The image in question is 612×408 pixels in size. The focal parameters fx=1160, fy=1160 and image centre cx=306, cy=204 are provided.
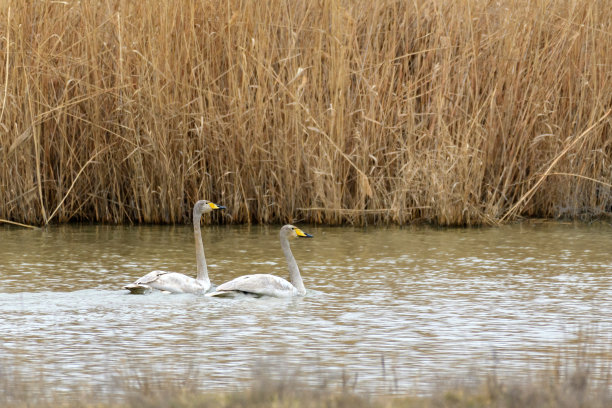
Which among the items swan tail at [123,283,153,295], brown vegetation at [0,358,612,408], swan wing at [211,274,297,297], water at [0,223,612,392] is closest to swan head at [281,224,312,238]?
water at [0,223,612,392]

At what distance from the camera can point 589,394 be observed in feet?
15.8

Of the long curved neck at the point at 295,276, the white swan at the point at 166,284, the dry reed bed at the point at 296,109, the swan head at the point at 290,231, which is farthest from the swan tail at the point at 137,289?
the dry reed bed at the point at 296,109

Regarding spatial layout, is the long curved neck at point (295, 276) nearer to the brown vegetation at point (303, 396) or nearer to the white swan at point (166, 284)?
the white swan at point (166, 284)

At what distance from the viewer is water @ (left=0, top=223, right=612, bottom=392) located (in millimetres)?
6020

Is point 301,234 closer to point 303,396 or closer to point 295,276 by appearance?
point 295,276

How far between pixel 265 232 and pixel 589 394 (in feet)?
23.3

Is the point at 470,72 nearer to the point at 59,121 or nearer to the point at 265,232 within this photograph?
the point at 265,232

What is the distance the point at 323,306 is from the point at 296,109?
406 cm

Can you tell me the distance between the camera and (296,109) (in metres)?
11.6

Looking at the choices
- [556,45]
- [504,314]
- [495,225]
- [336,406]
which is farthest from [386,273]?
[336,406]

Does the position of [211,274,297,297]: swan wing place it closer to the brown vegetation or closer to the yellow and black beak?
the yellow and black beak

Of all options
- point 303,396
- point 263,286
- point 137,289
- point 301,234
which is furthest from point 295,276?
point 303,396

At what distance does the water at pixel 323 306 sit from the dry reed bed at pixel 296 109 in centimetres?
45

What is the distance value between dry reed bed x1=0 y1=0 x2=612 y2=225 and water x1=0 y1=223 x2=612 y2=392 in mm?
455
